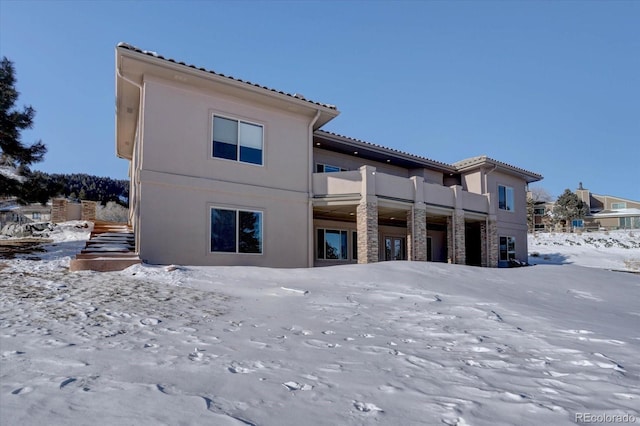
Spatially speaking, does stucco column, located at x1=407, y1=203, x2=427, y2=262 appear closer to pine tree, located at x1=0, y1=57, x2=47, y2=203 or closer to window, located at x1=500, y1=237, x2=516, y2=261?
window, located at x1=500, y1=237, x2=516, y2=261

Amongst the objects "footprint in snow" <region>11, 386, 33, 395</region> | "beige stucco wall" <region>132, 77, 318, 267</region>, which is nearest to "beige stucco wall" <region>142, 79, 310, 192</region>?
"beige stucco wall" <region>132, 77, 318, 267</region>

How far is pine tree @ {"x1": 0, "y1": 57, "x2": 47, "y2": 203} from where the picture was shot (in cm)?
1299

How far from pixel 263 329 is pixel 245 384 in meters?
1.85

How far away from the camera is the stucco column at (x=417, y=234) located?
15.0 m

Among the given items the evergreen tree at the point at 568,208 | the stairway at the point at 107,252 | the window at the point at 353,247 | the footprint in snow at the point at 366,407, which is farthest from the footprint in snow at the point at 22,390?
the evergreen tree at the point at 568,208

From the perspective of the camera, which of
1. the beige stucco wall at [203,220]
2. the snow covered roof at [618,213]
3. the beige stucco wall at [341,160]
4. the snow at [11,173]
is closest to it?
the beige stucco wall at [203,220]

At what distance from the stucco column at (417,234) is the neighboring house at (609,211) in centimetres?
3881

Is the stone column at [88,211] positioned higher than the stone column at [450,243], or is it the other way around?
the stone column at [88,211]

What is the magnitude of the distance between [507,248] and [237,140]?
15443 millimetres

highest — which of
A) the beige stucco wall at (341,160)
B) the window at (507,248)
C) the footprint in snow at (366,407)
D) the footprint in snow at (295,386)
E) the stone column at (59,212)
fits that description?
the beige stucco wall at (341,160)

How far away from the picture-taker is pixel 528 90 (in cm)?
2250

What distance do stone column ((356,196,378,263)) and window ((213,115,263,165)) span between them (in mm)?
3937

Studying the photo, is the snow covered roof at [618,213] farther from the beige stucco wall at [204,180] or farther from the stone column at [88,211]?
the stone column at [88,211]

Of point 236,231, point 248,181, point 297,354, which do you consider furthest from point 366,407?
point 248,181
